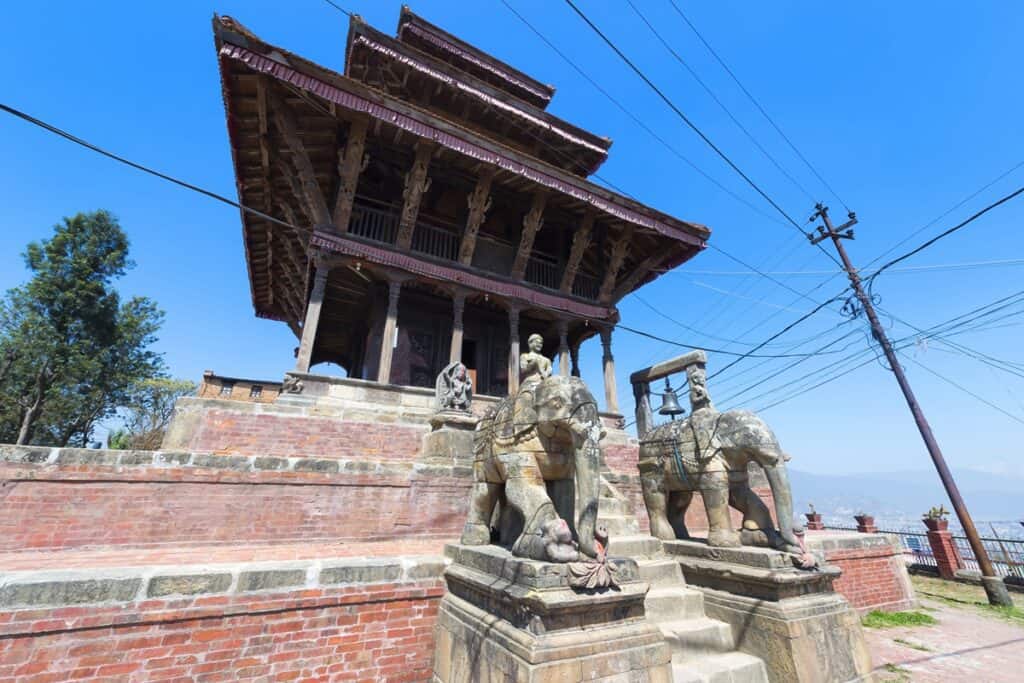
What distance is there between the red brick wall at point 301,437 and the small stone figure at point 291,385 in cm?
125

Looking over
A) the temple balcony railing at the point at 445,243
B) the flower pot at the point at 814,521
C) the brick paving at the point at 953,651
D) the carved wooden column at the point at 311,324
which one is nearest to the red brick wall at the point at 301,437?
the carved wooden column at the point at 311,324

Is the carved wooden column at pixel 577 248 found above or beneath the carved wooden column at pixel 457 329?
above

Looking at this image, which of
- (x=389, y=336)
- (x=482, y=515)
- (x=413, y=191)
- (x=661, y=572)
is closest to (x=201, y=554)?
(x=482, y=515)

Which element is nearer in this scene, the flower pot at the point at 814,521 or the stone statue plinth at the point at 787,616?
the stone statue plinth at the point at 787,616

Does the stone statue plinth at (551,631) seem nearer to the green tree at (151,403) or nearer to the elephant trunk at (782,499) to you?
the elephant trunk at (782,499)

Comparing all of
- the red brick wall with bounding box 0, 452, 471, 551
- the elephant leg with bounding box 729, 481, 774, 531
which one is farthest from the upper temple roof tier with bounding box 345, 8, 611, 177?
the elephant leg with bounding box 729, 481, 774, 531

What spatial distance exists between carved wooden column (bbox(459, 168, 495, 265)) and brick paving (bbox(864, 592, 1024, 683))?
35.6 feet

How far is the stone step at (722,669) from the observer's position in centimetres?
328

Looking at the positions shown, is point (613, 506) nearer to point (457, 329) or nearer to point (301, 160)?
point (457, 329)

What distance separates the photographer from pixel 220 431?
265 inches

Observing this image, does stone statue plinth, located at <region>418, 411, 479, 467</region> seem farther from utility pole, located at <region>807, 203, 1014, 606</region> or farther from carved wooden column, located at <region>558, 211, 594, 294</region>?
utility pole, located at <region>807, 203, 1014, 606</region>

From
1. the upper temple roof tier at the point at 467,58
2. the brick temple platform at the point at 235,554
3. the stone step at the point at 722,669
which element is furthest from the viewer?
the upper temple roof tier at the point at 467,58

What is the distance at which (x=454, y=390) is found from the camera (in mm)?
7391

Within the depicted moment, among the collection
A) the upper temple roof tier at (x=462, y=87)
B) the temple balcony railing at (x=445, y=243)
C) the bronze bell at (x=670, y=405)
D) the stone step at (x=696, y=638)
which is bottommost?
the stone step at (x=696, y=638)
